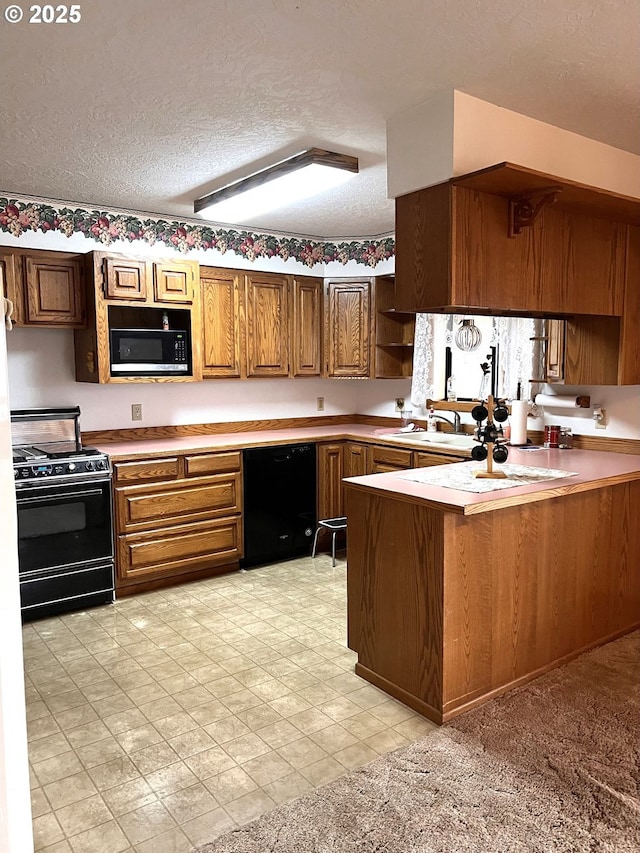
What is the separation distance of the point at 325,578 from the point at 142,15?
3400 mm

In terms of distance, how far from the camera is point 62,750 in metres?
2.40

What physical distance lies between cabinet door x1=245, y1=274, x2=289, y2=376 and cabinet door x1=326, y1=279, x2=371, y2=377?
15.3 inches

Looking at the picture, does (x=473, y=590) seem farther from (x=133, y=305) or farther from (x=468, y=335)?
(x=133, y=305)

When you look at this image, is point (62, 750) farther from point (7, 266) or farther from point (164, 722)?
point (7, 266)

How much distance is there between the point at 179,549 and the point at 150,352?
1319 mm

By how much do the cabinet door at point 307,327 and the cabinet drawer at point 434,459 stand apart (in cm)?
128

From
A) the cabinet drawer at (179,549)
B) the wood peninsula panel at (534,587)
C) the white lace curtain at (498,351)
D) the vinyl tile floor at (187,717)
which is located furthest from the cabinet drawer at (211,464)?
the wood peninsula panel at (534,587)

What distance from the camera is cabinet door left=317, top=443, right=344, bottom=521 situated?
480 cm

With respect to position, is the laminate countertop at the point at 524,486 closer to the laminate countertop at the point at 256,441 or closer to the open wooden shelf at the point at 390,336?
the laminate countertop at the point at 256,441

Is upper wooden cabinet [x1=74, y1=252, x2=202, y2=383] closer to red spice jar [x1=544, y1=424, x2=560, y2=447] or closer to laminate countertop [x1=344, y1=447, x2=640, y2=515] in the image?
laminate countertop [x1=344, y1=447, x2=640, y2=515]

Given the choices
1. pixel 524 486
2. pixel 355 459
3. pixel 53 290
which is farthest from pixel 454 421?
pixel 53 290

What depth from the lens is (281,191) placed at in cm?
350

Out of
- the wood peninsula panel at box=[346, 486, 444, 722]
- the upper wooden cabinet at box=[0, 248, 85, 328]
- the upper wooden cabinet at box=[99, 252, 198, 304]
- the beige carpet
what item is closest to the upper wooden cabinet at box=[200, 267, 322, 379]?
the upper wooden cabinet at box=[99, 252, 198, 304]

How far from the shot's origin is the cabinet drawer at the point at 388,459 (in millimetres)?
4414
